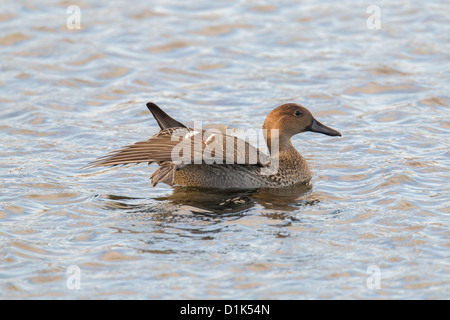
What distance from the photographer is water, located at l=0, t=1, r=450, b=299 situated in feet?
23.5

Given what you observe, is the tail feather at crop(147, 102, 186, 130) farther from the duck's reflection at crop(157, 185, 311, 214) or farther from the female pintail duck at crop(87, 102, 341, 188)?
the duck's reflection at crop(157, 185, 311, 214)

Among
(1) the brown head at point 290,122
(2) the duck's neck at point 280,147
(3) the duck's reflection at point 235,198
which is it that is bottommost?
(3) the duck's reflection at point 235,198

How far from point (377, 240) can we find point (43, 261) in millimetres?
3308

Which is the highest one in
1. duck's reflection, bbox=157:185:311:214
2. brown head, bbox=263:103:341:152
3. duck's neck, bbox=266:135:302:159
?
brown head, bbox=263:103:341:152

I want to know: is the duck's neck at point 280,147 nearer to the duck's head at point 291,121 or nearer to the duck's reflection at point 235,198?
the duck's head at point 291,121

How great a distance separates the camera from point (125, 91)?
1340 cm

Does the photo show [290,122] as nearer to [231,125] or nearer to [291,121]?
[291,121]

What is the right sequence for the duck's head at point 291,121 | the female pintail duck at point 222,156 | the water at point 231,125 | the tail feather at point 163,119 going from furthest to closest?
the duck's head at point 291,121 < the tail feather at point 163,119 < the female pintail duck at point 222,156 < the water at point 231,125

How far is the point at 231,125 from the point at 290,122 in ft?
6.37

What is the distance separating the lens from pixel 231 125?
1184 centimetres

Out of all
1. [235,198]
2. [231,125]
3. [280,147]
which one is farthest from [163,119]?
[231,125]

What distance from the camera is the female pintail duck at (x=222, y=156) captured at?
350 inches

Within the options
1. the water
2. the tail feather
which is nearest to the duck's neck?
the water

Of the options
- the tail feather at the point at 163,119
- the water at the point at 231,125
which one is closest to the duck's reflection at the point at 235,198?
the water at the point at 231,125
